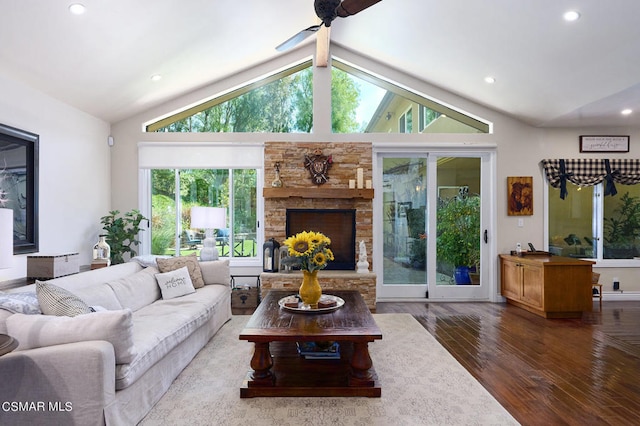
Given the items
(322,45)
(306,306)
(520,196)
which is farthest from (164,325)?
(520,196)

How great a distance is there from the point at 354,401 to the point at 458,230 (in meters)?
3.88

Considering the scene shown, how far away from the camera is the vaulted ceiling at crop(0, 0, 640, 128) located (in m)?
3.22

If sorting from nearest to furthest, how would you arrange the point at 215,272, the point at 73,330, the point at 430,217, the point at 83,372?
the point at 83,372 → the point at 73,330 → the point at 215,272 → the point at 430,217

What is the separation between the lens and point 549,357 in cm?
335

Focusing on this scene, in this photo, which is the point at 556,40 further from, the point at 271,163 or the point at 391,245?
the point at 271,163

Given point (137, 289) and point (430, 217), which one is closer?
point (137, 289)

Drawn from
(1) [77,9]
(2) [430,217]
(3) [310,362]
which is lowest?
(3) [310,362]

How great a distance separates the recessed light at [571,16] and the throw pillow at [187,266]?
439 centimetres

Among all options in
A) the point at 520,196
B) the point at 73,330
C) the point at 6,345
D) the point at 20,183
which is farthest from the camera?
the point at 520,196

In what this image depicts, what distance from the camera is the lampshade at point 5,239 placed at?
1.63 m

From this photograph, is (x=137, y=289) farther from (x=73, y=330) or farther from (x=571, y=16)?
(x=571, y=16)

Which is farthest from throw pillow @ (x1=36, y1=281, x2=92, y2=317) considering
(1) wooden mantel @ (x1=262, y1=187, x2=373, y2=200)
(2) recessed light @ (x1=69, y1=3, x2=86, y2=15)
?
(1) wooden mantel @ (x1=262, y1=187, x2=373, y2=200)

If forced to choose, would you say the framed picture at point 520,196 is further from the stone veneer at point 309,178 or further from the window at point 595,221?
the stone veneer at point 309,178

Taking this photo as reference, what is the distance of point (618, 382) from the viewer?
284 centimetres
